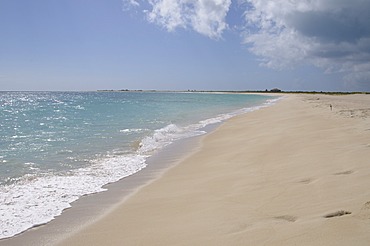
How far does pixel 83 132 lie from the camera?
17.1 metres

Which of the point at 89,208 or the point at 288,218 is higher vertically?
the point at 288,218

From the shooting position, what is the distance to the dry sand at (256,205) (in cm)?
368

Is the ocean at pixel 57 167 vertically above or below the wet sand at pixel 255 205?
below

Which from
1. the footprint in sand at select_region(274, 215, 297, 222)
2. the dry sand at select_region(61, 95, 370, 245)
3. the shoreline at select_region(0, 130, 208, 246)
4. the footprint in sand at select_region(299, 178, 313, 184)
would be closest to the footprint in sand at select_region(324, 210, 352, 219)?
the dry sand at select_region(61, 95, 370, 245)

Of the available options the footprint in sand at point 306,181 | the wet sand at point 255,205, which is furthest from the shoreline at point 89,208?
the footprint in sand at point 306,181

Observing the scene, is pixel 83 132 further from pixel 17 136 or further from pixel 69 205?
pixel 69 205

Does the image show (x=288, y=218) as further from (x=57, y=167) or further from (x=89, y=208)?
(x=57, y=167)

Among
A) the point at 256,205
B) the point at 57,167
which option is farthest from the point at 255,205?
the point at 57,167

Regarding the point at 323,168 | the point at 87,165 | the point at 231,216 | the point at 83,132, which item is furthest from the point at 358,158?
the point at 83,132

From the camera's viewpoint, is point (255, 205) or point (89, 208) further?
point (89, 208)

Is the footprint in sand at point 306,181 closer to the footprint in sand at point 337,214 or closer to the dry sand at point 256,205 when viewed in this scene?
the dry sand at point 256,205

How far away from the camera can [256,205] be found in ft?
15.8

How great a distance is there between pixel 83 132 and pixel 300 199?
1444 centimetres

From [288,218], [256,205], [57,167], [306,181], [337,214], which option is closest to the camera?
[337,214]
